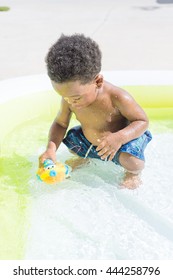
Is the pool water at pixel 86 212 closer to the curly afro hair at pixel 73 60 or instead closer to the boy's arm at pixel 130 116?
the boy's arm at pixel 130 116

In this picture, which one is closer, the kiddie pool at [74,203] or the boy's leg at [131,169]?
the kiddie pool at [74,203]

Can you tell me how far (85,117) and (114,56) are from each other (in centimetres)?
237

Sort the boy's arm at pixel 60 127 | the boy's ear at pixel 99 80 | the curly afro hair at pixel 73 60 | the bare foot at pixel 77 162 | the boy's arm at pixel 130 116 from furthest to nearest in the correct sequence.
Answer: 1. the bare foot at pixel 77 162
2. the boy's arm at pixel 60 127
3. the boy's arm at pixel 130 116
4. the boy's ear at pixel 99 80
5. the curly afro hair at pixel 73 60

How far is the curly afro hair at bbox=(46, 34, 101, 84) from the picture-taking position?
2.02 meters

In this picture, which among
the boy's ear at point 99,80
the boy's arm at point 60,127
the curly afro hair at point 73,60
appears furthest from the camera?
the boy's arm at point 60,127

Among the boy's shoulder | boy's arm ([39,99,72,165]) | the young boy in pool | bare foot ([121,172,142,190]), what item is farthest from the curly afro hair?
bare foot ([121,172,142,190])

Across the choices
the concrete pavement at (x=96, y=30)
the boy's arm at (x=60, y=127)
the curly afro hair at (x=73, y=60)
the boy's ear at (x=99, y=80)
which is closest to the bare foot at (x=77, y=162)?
the boy's arm at (x=60, y=127)

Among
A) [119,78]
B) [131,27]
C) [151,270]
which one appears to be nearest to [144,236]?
[151,270]

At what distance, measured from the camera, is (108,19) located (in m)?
6.24

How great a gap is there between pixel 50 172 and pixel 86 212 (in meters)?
0.25

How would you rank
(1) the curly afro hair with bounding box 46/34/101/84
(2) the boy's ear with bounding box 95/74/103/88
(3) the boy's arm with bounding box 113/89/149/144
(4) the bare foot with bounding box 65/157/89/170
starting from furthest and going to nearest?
(4) the bare foot with bounding box 65/157/89/170 < (3) the boy's arm with bounding box 113/89/149/144 < (2) the boy's ear with bounding box 95/74/103/88 < (1) the curly afro hair with bounding box 46/34/101/84

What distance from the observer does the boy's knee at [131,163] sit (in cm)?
241

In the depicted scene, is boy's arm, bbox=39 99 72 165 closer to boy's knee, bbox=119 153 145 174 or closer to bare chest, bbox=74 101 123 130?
bare chest, bbox=74 101 123 130

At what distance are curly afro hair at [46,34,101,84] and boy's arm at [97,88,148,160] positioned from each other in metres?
0.27
